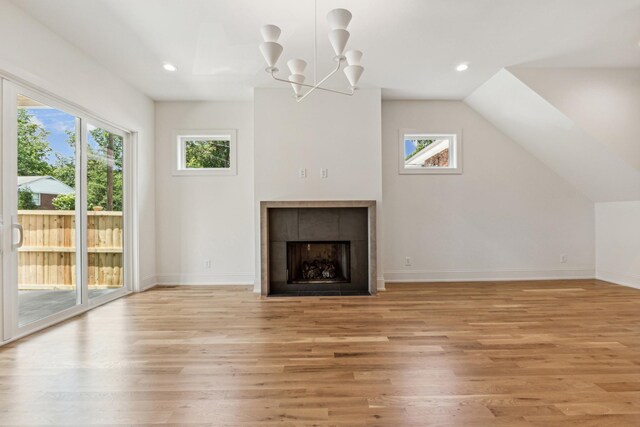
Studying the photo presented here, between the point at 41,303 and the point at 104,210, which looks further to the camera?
the point at 104,210

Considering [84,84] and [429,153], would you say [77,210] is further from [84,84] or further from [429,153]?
[429,153]

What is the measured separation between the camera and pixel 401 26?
3.01m

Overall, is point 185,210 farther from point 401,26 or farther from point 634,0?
point 634,0

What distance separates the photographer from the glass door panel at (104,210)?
3.77m

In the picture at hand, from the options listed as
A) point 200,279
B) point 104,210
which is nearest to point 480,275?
point 200,279

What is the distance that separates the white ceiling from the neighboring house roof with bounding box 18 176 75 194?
1.36m

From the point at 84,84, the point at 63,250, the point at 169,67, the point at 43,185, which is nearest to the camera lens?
the point at 43,185

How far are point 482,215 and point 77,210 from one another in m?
5.23

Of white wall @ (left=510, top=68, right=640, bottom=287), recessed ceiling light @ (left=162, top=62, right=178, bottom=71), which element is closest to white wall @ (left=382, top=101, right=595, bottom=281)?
white wall @ (left=510, top=68, right=640, bottom=287)

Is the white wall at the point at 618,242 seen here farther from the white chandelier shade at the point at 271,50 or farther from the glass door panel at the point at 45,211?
the glass door panel at the point at 45,211

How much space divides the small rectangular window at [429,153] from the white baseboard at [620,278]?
8.40 feet

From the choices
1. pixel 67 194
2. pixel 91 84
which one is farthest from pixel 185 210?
pixel 91 84

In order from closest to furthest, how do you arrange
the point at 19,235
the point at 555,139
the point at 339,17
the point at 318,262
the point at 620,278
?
the point at 339,17 → the point at 19,235 → the point at 555,139 → the point at 620,278 → the point at 318,262

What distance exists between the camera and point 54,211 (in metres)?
3.24
